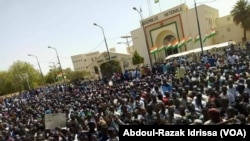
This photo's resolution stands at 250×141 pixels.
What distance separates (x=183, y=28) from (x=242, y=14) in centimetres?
702

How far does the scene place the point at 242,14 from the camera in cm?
3997

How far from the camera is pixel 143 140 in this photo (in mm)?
3059

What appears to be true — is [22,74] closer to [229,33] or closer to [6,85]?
[6,85]

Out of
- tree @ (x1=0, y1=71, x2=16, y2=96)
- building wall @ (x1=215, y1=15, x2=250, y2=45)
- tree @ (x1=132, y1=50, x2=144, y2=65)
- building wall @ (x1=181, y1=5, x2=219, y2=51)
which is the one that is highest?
building wall @ (x1=181, y1=5, x2=219, y2=51)

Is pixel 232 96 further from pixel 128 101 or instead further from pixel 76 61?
pixel 76 61

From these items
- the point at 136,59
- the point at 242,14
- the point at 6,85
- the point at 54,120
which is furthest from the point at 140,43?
the point at 6,85

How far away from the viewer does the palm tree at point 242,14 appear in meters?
39.7

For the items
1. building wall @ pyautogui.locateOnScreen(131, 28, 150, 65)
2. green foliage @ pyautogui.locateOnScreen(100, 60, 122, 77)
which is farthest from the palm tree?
green foliage @ pyautogui.locateOnScreen(100, 60, 122, 77)

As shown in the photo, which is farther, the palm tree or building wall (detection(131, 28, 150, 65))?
building wall (detection(131, 28, 150, 65))

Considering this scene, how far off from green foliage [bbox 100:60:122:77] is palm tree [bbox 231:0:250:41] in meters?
15.8

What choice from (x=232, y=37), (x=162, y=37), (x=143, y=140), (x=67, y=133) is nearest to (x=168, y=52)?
(x=162, y=37)

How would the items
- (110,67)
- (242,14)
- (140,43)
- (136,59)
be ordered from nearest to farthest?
(242,14)
(136,59)
(110,67)
(140,43)

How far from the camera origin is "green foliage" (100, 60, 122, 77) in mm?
45000

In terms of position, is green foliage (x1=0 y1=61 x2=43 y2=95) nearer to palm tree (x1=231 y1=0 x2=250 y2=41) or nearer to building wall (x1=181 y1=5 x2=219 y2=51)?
building wall (x1=181 y1=5 x2=219 y2=51)
